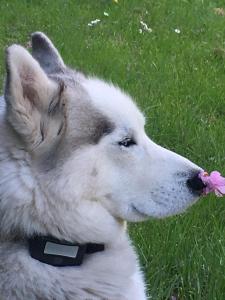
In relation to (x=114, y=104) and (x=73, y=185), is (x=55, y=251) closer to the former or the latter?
(x=73, y=185)

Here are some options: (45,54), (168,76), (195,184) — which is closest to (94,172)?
(195,184)

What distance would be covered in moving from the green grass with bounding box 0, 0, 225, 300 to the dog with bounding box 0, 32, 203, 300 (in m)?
0.66

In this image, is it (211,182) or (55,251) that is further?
(211,182)

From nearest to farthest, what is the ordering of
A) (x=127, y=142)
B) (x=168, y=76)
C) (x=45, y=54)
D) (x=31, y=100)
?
1. (x=31, y=100)
2. (x=127, y=142)
3. (x=45, y=54)
4. (x=168, y=76)

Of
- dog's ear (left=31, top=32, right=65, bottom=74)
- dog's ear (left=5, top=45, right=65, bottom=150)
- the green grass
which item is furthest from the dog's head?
the green grass

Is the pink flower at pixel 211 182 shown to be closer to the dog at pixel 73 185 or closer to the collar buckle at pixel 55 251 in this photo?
the dog at pixel 73 185

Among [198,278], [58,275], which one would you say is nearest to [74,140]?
[58,275]

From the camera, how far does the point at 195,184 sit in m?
2.94

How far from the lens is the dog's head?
2.68 m

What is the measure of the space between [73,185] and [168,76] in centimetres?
375

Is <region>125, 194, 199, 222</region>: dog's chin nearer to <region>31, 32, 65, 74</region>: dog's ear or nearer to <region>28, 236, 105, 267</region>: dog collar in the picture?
<region>28, 236, 105, 267</region>: dog collar

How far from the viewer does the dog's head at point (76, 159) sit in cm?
268

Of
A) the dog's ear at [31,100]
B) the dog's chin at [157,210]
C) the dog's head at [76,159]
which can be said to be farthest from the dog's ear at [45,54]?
the dog's chin at [157,210]

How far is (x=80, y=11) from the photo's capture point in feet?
26.8
